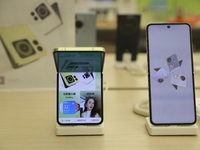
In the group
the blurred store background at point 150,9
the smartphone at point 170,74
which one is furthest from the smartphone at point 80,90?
the blurred store background at point 150,9

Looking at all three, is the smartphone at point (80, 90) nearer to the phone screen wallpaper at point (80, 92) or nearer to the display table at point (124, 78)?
the phone screen wallpaper at point (80, 92)

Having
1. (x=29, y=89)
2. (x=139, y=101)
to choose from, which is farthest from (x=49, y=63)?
(x=139, y=101)

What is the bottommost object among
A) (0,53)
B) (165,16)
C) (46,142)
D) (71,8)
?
(46,142)

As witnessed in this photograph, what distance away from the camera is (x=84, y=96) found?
74cm

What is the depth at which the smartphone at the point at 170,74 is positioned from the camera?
74 cm

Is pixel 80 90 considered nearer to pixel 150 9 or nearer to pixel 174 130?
pixel 174 130

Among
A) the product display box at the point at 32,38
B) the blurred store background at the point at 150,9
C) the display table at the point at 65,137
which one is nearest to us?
the display table at the point at 65,137

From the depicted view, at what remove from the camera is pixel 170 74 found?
75cm

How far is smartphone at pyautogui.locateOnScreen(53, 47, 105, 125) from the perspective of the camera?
2.39ft

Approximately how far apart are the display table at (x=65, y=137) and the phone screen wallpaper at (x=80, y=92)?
0.15 feet

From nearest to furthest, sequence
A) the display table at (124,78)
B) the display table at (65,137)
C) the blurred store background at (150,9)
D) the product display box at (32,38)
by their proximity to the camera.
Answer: the display table at (65,137)
the product display box at (32,38)
the display table at (124,78)
the blurred store background at (150,9)

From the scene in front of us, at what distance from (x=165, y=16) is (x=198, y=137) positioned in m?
3.19

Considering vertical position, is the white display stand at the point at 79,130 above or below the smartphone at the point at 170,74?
below

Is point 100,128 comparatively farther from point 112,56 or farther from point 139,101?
point 112,56
